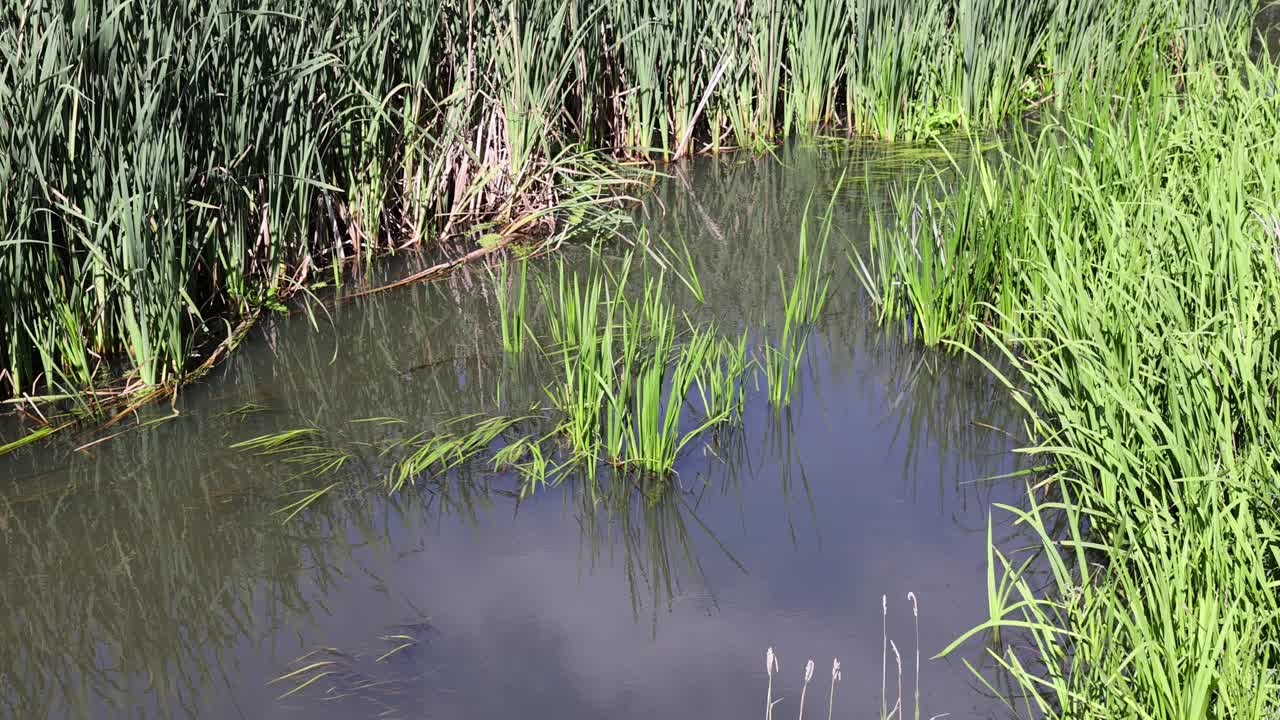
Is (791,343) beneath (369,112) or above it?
beneath

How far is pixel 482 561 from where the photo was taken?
2658 mm

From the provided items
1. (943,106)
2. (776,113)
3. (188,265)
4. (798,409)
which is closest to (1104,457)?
(798,409)

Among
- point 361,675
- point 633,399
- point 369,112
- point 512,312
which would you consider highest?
point 369,112

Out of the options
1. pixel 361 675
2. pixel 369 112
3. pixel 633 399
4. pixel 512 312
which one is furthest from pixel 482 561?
pixel 369 112

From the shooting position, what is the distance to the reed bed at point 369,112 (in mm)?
3256

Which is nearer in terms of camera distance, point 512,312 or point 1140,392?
point 1140,392

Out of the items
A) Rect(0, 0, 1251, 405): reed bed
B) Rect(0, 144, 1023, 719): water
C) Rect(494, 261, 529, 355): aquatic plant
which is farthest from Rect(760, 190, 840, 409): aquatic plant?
Rect(0, 0, 1251, 405): reed bed

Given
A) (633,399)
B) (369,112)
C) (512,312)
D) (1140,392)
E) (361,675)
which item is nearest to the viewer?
(361,675)

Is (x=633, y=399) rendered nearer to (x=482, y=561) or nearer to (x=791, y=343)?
(x=791, y=343)

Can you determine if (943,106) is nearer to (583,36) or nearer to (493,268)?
(583,36)

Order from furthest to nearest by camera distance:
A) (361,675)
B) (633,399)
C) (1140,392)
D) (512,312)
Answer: (512,312)
(633,399)
(1140,392)
(361,675)

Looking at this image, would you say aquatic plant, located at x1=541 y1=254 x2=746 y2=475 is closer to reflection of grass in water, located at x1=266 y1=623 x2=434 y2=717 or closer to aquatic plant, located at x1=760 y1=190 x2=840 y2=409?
aquatic plant, located at x1=760 y1=190 x2=840 y2=409

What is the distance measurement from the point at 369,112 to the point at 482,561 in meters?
2.17

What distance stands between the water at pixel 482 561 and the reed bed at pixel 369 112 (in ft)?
1.22
